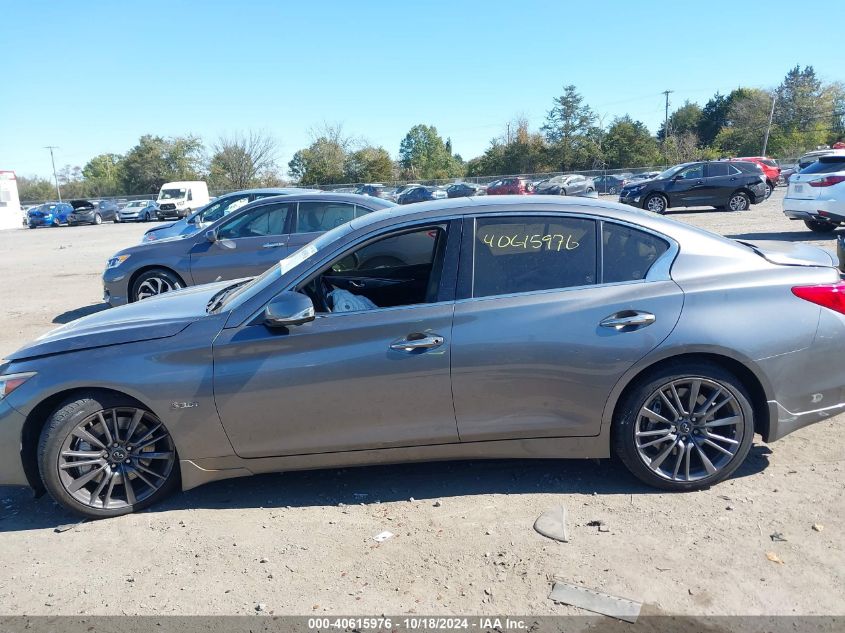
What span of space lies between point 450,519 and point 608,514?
85 cm

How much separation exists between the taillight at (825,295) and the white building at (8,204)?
51.0 m

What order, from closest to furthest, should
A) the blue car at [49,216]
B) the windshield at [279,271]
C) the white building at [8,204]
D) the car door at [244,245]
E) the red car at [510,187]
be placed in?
1. the windshield at [279,271]
2. the car door at [244,245]
3. the red car at [510,187]
4. the blue car at [49,216]
5. the white building at [8,204]

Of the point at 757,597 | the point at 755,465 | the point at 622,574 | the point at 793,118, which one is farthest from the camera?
the point at 793,118

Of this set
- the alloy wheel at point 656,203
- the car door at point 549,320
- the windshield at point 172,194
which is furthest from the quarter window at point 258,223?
the windshield at point 172,194

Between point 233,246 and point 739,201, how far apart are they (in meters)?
19.2

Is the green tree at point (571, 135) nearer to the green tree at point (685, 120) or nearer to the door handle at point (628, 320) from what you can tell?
the green tree at point (685, 120)

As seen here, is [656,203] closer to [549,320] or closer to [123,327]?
[549,320]

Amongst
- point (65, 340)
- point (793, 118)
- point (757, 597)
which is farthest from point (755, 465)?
point (793, 118)

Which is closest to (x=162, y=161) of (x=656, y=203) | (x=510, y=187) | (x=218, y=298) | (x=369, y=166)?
(x=369, y=166)

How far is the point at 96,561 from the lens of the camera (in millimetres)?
3324

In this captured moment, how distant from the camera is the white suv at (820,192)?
40.4 feet

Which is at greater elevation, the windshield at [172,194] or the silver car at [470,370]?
the windshield at [172,194]

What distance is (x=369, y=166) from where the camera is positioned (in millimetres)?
67250

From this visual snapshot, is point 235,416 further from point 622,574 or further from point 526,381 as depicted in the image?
point 622,574
